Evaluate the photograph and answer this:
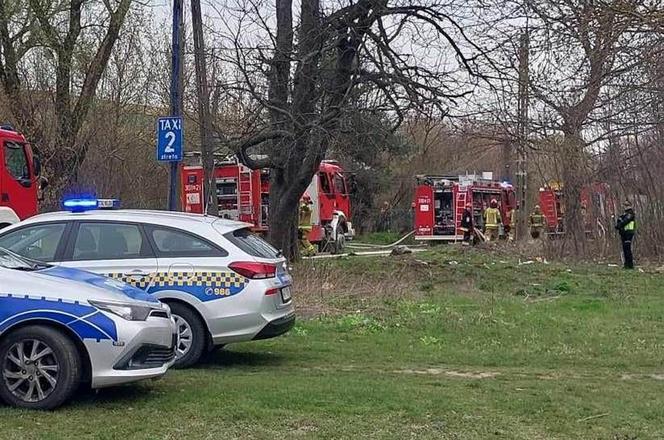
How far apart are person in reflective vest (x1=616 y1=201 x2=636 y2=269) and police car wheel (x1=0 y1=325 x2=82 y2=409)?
18413mm

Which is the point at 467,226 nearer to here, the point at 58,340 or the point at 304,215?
the point at 304,215

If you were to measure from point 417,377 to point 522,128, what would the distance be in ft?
45.1

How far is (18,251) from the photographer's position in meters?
9.42

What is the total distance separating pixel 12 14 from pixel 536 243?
1629cm

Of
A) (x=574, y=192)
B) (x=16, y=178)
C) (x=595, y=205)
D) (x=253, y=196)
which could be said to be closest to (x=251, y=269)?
Result: (x=16, y=178)

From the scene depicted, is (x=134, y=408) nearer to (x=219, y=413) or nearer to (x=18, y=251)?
(x=219, y=413)

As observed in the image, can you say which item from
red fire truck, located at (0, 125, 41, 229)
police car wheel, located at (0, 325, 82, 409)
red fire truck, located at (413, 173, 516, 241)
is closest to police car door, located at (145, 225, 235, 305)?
police car wheel, located at (0, 325, 82, 409)

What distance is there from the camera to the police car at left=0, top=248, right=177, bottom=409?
7.21 m

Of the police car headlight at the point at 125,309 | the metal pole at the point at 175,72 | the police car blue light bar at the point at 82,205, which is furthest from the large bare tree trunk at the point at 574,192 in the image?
the police car headlight at the point at 125,309

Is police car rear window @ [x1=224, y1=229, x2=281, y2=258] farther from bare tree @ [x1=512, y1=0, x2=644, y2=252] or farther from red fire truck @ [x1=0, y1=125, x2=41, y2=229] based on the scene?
red fire truck @ [x1=0, y1=125, x2=41, y2=229]

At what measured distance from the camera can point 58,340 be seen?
7.22m

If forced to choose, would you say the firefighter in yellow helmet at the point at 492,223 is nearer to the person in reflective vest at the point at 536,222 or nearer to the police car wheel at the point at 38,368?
the person in reflective vest at the point at 536,222

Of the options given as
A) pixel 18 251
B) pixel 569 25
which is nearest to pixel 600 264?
pixel 569 25

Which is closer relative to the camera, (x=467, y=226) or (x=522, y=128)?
(x=522, y=128)
